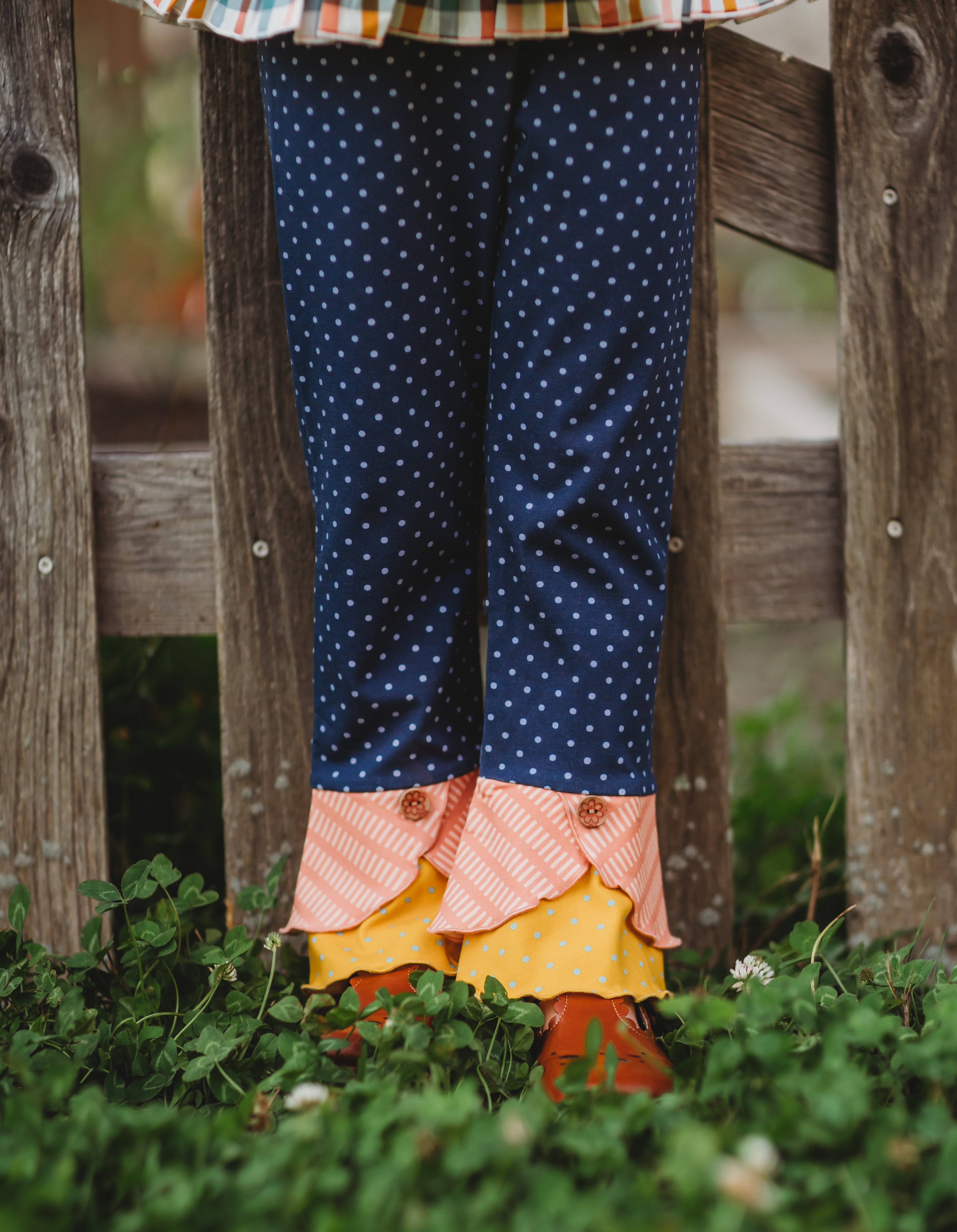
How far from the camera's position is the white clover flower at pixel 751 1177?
0.52 m

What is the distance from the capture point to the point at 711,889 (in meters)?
1.20

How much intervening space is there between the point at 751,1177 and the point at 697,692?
701mm

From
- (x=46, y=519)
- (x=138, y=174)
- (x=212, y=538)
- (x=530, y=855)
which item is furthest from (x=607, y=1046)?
(x=138, y=174)

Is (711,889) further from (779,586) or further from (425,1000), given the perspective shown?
(425,1000)

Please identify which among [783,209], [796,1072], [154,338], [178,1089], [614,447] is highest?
[154,338]

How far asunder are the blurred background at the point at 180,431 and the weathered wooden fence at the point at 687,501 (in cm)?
8

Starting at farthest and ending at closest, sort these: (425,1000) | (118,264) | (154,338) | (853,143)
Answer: (154,338) → (118,264) → (853,143) → (425,1000)

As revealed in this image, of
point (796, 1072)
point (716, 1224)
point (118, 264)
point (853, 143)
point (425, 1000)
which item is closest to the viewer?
point (716, 1224)

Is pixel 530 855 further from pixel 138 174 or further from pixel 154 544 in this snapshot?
pixel 138 174

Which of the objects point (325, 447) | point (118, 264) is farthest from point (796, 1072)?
point (118, 264)

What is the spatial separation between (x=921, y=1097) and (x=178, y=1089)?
0.59 meters

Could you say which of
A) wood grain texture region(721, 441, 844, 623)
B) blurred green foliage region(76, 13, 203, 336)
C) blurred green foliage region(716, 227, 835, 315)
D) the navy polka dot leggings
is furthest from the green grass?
blurred green foliage region(716, 227, 835, 315)

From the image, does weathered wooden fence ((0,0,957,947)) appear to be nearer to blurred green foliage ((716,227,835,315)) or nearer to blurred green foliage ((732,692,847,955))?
blurred green foliage ((732,692,847,955))

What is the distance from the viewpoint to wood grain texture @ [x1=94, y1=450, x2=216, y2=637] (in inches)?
46.0
